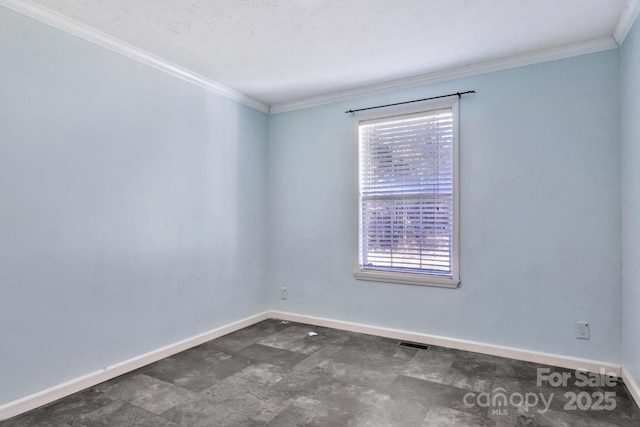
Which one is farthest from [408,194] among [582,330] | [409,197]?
[582,330]

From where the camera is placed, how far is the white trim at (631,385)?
2259 millimetres

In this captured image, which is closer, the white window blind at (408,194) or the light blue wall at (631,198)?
the light blue wall at (631,198)

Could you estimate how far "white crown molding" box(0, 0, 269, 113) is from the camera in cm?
224

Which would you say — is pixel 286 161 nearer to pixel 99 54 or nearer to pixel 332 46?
pixel 332 46

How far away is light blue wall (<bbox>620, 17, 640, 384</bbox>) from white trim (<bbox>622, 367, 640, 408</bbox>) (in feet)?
0.12

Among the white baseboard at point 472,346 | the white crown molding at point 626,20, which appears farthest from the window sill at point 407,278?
the white crown molding at point 626,20

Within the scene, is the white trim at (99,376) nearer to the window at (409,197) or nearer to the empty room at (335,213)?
the empty room at (335,213)

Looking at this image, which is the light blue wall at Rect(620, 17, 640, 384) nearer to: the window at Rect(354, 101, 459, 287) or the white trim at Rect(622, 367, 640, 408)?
the white trim at Rect(622, 367, 640, 408)

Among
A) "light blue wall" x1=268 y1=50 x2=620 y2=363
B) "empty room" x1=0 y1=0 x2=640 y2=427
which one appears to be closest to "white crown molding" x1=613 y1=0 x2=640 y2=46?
"empty room" x1=0 y1=0 x2=640 y2=427

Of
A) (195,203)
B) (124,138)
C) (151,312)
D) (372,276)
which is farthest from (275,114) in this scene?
(151,312)

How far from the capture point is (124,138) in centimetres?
280

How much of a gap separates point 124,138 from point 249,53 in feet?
3.99

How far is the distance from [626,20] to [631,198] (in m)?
1.19

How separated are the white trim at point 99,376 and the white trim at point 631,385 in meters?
3.32
